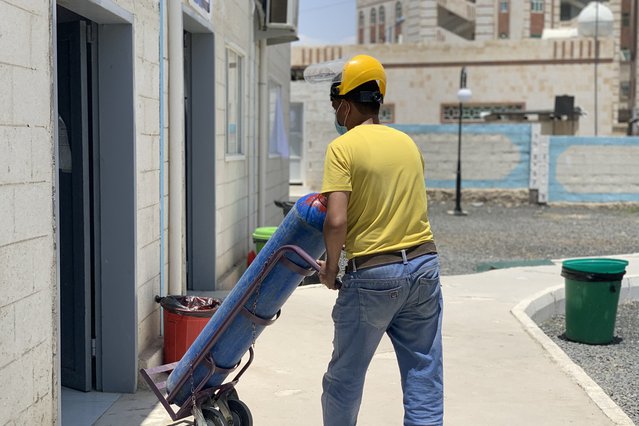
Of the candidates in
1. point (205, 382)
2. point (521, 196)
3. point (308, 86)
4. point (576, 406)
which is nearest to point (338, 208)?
point (205, 382)

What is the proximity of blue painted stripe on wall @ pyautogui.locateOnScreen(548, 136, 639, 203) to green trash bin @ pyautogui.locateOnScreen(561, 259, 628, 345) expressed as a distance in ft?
50.8

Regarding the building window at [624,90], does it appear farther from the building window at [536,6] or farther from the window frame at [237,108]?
the window frame at [237,108]

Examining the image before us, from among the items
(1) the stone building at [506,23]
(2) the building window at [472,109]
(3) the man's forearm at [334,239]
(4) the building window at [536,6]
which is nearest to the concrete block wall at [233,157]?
(3) the man's forearm at [334,239]

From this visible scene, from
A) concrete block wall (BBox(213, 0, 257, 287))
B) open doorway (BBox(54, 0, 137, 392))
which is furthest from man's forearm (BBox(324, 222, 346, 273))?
concrete block wall (BBox(213, 0, 257, 287))

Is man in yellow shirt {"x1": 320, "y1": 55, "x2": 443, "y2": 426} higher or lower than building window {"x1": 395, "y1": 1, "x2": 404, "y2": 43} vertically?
lower

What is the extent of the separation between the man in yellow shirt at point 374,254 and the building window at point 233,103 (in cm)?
540

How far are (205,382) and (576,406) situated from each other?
2.47 m

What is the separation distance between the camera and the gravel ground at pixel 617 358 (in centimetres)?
612

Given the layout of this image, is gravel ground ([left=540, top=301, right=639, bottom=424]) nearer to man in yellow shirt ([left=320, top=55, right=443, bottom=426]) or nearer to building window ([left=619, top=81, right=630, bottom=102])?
man in yellow shirt ([left=320, top=55, right=443, bottom=426])

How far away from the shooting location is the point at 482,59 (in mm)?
33312

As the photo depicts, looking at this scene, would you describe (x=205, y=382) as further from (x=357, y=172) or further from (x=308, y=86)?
(x=308, y=86)

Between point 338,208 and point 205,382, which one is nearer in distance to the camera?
point 338,208

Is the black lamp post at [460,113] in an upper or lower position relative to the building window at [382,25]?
lower

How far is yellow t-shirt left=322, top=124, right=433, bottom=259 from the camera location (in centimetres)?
345
